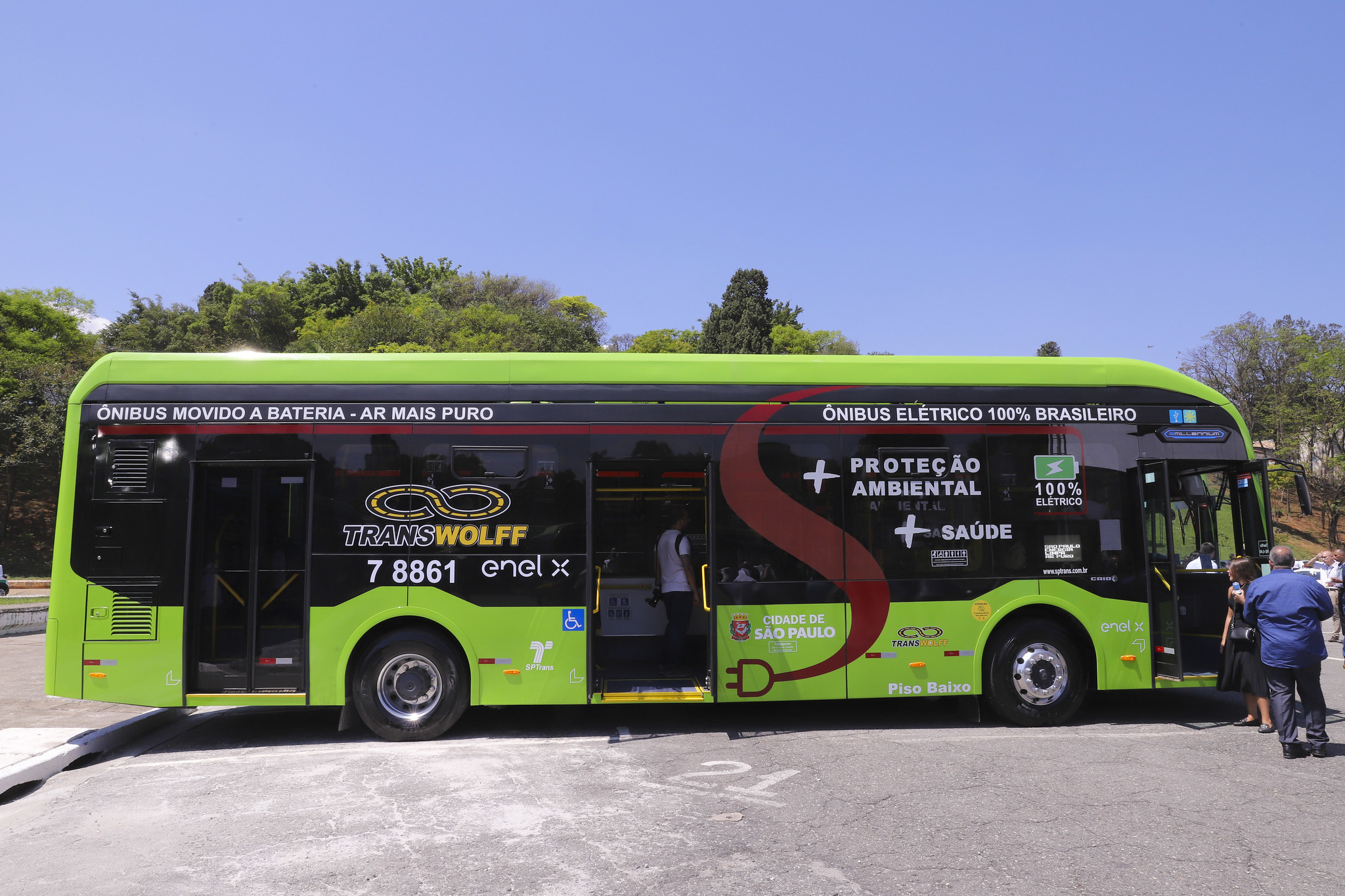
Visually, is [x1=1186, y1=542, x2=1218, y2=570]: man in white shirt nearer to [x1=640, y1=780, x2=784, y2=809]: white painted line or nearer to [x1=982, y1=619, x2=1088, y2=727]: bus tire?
[x1=982, y1=619, x2=1088, y2=727]: bus tire

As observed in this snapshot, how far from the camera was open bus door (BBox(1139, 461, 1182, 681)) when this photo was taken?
780 centimetres

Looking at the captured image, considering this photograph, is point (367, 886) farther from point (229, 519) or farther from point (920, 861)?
point (229, 519)

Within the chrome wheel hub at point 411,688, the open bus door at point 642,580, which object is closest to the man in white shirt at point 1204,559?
the open bus door at point 642,580

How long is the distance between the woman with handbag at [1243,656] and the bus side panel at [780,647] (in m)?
3.59

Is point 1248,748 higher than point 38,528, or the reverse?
point 38,528

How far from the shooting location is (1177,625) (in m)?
7.68

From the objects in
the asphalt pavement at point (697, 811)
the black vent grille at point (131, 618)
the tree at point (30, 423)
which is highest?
the tree at point (30, 423)

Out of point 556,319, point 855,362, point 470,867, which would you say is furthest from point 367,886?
point 556,319

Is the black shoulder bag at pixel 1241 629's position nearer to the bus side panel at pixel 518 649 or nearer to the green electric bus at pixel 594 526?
the green electric bus at pixel 594 526

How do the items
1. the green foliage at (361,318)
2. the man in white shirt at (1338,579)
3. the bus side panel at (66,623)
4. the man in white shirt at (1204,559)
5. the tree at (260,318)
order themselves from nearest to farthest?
the bus side panel at (66,623) < the man in white shirt at (1204,559) < the man in white shirt at (1338,579) < the green foliage at (361,318) < the tree at (260,318)

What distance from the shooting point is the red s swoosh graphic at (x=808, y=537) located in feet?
25.1

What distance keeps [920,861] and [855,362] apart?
4.66 m

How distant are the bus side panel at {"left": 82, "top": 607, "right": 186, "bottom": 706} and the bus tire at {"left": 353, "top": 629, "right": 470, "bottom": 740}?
1.57 metres

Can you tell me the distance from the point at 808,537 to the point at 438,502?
3.40 meters
